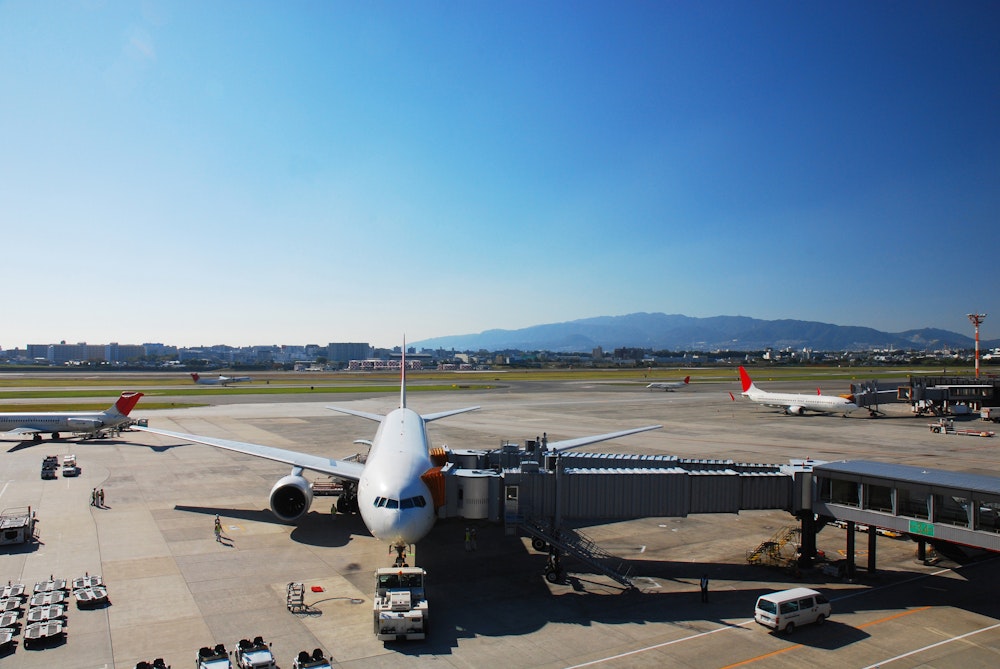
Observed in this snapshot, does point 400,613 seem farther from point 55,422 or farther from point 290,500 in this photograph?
point 55,422

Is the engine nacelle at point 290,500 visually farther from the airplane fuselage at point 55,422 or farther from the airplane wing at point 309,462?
the airplane fuselage at point 55,422

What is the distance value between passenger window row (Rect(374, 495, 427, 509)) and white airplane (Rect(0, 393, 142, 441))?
46.0 m

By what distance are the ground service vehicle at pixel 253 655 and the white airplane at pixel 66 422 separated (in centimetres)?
4834

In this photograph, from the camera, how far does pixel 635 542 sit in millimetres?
28203

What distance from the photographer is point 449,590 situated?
858 inches

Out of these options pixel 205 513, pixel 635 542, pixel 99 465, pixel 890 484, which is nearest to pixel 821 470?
pixel 890 484

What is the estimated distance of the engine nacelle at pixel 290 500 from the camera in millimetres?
29281

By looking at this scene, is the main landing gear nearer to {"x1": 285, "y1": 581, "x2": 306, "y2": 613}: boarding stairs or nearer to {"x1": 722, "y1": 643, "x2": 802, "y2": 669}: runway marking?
{"x1": 285, "y1": 581, "x2": 306, "y2": 613}: boarding stairs

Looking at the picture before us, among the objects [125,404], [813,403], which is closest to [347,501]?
[125,404]

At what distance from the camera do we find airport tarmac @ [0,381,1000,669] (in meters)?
16.9

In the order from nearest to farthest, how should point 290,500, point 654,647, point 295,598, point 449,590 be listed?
point 654,647, point 295,598, point 449,590, point 290,500

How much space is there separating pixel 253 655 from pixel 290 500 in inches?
573

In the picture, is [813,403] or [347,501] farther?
[813,403]

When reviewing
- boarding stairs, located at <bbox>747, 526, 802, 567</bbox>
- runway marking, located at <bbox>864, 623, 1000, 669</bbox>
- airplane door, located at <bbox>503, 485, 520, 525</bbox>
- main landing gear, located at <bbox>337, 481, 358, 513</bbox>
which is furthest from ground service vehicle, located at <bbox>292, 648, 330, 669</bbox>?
boarding stairs, located at <bbox>747, 526, 802, 567</bbox>
